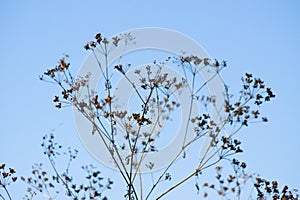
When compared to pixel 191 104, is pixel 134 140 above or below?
below

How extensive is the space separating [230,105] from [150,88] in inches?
40.1

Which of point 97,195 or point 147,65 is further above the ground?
point 147,65

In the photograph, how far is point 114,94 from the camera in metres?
5.79

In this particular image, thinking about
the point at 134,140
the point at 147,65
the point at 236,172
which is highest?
the point at 147,65

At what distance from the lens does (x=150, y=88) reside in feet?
18.8

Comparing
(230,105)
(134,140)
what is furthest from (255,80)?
(134,140)

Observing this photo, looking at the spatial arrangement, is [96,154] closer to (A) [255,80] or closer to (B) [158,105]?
(B) [158,105]

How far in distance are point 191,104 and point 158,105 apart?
0.42 meters

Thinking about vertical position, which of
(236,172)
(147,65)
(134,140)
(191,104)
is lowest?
(236,172)

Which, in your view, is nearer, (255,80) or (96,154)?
(255,80)

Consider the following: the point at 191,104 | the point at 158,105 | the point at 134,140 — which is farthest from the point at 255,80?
the point at 134,140

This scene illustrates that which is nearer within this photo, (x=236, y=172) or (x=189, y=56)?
(x=236, y=172)

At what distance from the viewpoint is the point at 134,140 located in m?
5.58

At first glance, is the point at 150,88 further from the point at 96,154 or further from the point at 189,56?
the point at 96,154
